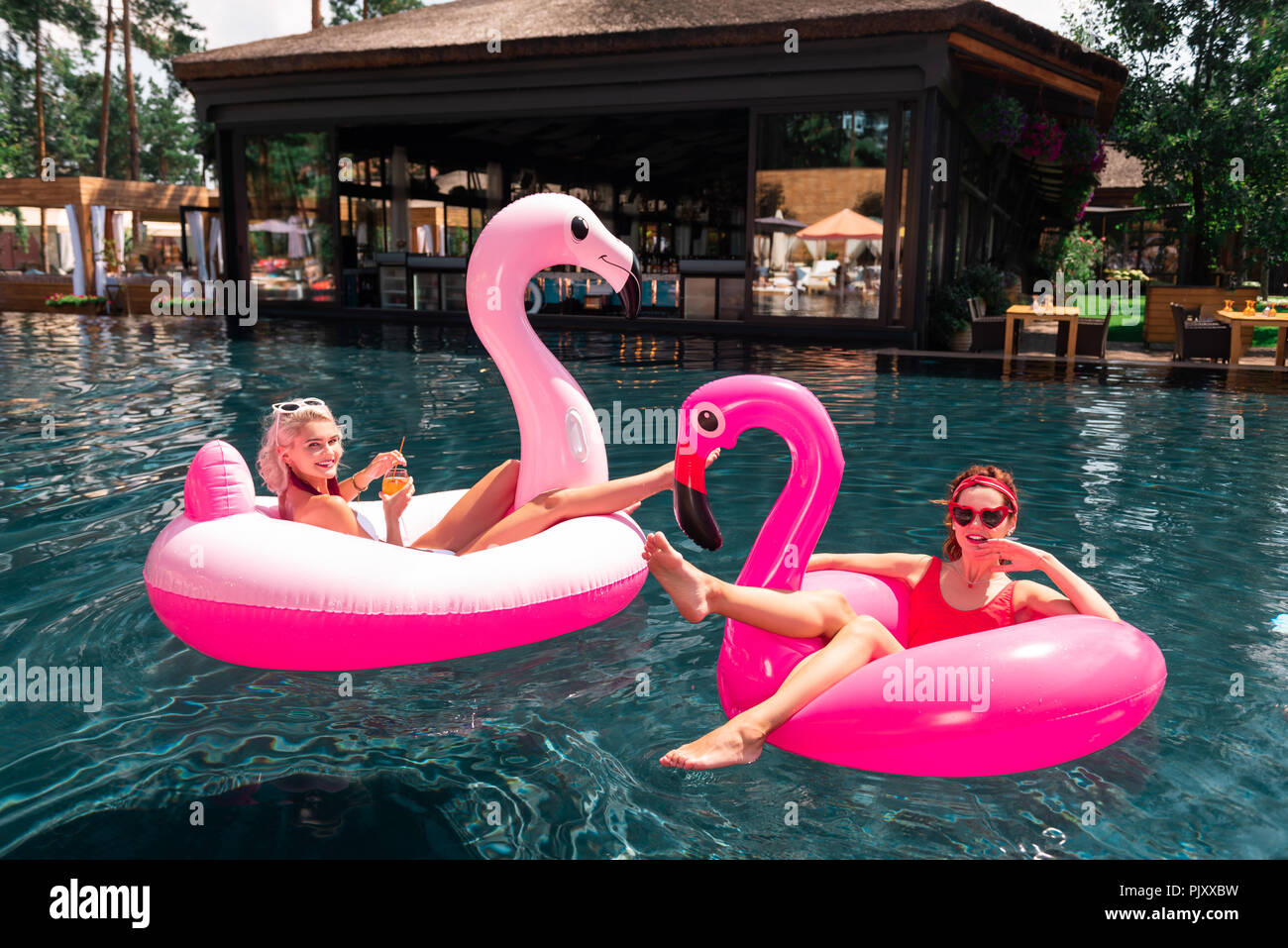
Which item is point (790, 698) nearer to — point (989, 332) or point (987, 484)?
point (987, 484)

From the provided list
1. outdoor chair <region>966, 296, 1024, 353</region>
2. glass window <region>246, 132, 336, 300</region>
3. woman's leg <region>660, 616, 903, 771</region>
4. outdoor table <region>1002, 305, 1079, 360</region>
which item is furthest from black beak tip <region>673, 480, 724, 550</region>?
glass window <region>246, 132, 336, 300</region>

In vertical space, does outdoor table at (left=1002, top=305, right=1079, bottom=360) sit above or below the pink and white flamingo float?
above

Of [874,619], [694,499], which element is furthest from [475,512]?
[874,619]

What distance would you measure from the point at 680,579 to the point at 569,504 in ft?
4.34

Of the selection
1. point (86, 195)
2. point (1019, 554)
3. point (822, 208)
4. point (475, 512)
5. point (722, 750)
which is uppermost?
point (86, 195)

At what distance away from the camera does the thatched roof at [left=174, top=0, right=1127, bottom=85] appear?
38.4 ft

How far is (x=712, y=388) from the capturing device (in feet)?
9.16

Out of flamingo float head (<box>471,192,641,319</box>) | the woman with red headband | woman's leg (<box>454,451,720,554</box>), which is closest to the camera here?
the woman with red headband

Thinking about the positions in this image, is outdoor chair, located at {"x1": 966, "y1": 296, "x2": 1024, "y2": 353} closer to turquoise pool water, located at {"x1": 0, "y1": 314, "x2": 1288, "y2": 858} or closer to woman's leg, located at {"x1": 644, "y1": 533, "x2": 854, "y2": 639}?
turquoise pool water, located at {"x1": 0, "y1": 314, "x2": 1288, "y2": 858}

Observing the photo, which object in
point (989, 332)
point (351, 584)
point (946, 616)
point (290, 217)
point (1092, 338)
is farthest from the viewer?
point (290, 217)

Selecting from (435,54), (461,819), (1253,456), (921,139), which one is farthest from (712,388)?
(435,54)

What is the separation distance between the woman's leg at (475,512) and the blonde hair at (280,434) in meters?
0.61

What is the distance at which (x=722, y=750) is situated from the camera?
249 centimetres

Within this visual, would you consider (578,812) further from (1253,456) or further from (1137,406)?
(1137,406)
